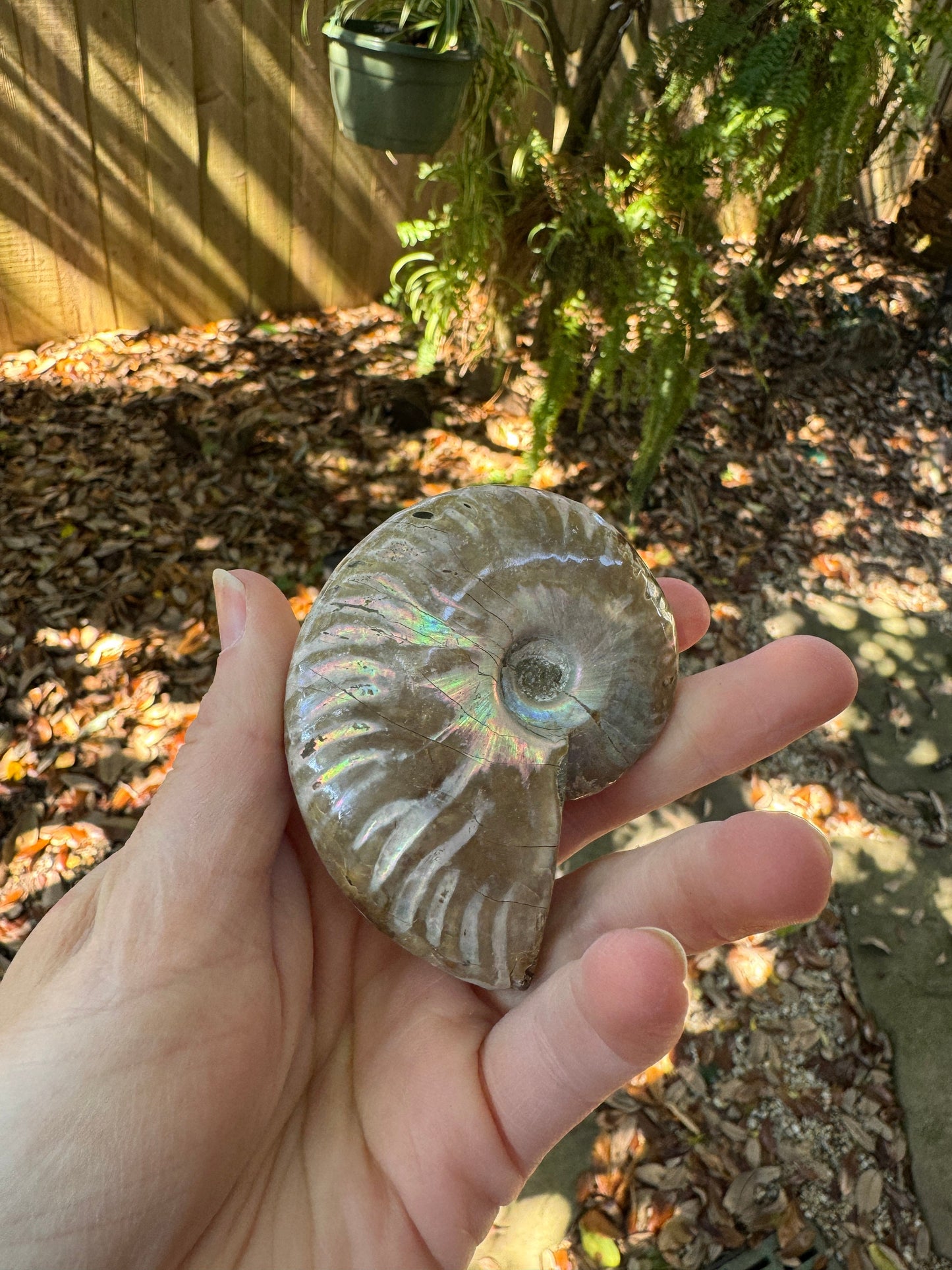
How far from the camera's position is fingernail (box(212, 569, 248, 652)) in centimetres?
199

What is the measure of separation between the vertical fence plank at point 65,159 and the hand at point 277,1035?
3.36 meters

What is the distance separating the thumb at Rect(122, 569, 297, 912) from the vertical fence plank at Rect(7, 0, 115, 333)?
3.29 meters

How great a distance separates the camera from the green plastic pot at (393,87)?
304cm

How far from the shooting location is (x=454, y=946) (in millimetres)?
1704

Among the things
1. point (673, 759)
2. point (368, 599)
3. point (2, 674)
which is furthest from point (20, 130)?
point (673, 759)

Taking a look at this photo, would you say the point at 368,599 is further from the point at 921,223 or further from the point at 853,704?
the point at 921,223

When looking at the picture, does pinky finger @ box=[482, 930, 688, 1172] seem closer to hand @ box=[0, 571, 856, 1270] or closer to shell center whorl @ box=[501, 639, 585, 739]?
hand @ box=[0, 571, 856, 1270]

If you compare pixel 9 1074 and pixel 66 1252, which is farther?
A: pixel 9 1074

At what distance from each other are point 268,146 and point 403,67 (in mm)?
1783

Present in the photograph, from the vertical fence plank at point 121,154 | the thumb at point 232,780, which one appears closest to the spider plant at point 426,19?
the vertical fence plank at point 121,154

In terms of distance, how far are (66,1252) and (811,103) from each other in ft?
12.8

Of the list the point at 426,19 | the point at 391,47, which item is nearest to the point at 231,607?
the point at 391,47

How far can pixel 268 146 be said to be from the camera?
4566 millimetres

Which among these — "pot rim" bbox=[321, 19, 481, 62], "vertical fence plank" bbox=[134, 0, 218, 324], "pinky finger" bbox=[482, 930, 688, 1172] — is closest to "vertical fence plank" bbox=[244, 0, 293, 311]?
"vertical fence plank" bbox=[134, 0, 218, 324]
